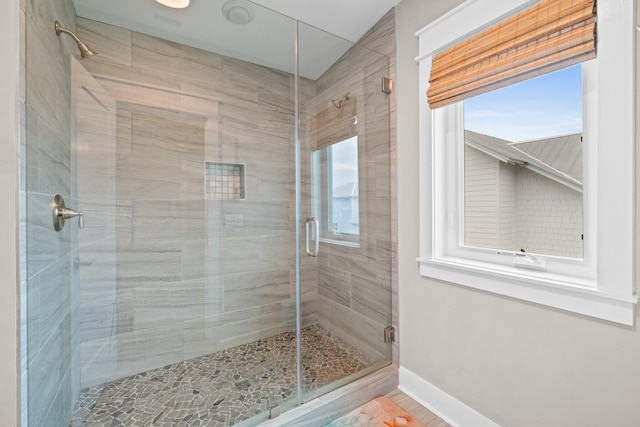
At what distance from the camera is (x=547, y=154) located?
A: 49.2 inches

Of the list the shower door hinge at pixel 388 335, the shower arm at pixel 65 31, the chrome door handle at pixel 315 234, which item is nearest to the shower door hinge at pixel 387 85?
the chrome door handle at pixel 315 234

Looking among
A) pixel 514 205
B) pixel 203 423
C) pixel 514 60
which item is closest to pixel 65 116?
pixel 203 423

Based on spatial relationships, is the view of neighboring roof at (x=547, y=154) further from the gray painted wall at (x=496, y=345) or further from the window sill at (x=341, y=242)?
the window sill at (x=341, y=242)

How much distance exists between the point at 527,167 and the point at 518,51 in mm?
492

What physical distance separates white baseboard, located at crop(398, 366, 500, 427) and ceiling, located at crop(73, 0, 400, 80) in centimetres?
191

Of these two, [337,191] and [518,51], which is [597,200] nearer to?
[518,51]

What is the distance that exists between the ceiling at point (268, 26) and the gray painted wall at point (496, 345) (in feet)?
1.13

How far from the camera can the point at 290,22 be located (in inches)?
68.4

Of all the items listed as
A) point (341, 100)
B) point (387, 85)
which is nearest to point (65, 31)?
point (341, 100)

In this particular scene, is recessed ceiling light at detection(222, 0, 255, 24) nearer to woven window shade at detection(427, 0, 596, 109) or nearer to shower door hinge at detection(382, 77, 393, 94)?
shower door hinge at detection(382, 77, 393, 94)

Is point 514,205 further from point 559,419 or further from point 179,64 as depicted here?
point 179,64

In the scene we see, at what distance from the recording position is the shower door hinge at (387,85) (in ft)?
6.05

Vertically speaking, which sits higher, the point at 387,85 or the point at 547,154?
the point at 387,85

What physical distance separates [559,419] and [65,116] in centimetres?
250
